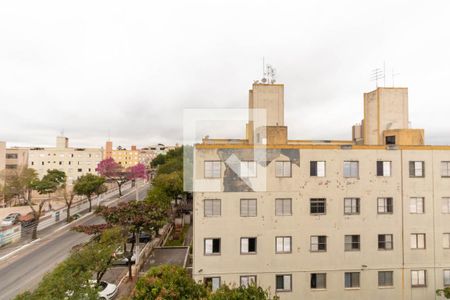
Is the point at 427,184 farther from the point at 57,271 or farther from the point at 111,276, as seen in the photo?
the point at 111,276

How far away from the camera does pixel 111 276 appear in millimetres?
26219

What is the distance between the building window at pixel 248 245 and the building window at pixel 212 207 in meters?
3.10

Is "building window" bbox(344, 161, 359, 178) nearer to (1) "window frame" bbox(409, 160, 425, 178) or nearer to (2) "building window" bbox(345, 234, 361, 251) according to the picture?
(1) "window frame" bbox(409, 160, 425, 178)

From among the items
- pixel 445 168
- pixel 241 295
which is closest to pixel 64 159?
pixel 241 295

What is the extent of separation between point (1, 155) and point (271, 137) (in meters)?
76.5

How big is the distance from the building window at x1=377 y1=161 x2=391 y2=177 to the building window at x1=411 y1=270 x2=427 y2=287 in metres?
8.70

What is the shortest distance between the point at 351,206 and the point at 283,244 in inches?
263

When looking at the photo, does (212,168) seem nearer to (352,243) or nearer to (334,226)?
(334,226)

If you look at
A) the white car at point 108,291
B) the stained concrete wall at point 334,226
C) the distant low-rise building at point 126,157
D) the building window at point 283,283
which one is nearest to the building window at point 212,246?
the stained concrete wall at point 334,226

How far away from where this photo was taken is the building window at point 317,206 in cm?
2177

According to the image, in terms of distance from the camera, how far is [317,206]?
2183 cm

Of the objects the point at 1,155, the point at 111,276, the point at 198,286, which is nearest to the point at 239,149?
the point at 198,286

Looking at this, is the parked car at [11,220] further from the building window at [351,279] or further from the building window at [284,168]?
the building window at [351,279]

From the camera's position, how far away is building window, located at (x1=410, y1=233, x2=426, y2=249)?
2225 cm
